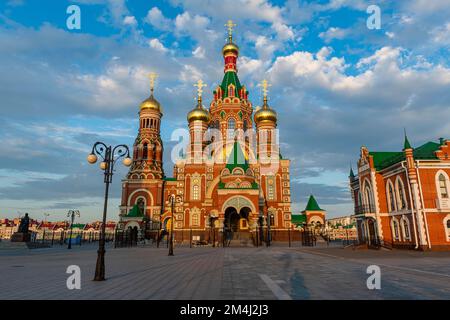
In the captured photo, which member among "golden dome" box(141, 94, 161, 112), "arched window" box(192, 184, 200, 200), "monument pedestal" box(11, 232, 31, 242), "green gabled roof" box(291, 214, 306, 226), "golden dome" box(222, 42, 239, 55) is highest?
"golden dome" box(222, 42, 239, 55)

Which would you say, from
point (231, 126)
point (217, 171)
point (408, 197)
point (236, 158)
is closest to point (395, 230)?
point (408, 197)

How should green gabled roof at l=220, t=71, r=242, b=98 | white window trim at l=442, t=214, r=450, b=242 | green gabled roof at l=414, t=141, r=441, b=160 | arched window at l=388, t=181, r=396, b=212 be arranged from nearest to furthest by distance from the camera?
white window trim at l=442, t=214, r=450, b=242 < green gabled roof at l=414, t=141, r=441, b=160 < arched window at l=388, t=181, r=396, b=212 < green gabled roof at l=220, t=71, r=242, b=98

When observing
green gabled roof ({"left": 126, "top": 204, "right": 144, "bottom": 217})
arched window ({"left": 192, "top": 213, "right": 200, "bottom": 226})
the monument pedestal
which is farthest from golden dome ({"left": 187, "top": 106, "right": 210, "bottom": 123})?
the monument pedestal

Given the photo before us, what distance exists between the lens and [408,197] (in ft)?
73.0

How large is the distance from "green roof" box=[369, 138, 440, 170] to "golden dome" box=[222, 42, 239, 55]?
36530 millimetres

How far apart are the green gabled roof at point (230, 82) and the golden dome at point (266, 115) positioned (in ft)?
19.9

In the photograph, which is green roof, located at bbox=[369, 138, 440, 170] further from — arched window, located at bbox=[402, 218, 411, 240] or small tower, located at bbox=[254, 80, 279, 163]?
small tower, located at bbox=[254, 80, 279, 163]

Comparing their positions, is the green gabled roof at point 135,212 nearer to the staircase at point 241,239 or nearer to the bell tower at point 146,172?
the bell tower at point 146,172

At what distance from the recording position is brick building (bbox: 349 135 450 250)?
69.5 feet

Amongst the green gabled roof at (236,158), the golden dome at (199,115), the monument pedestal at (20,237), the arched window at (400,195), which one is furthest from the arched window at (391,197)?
the monument pedestal at (20,237)

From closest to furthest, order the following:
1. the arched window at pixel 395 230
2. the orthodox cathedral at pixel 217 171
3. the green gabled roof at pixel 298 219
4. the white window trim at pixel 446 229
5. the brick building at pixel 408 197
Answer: the white window trim at pixel 446 229 → the brick building at pixel 408 197 → the arched window at pixel 395 230 → the orthodox cathedral at pixel 217 171 → the green gabled roof at pixel 298 219

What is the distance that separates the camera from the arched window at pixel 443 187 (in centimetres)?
2170
